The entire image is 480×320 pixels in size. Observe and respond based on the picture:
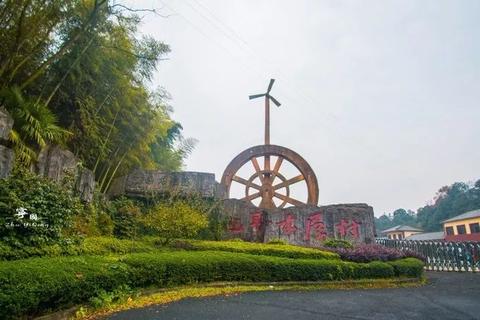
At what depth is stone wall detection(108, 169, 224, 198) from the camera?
11852 mm

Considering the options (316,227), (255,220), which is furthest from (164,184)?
(316,227)

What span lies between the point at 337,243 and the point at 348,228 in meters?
1.08

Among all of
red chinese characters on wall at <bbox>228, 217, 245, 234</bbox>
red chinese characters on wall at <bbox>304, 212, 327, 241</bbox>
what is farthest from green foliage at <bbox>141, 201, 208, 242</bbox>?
red chinese characters on wall at <bbox>304, 212, 327, 241</bbox>

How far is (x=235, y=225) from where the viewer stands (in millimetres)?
12367

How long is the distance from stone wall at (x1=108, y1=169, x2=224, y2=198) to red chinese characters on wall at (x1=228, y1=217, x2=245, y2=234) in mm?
1075

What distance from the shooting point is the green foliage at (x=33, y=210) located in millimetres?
5855

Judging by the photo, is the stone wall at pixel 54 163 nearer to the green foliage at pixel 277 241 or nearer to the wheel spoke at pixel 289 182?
the green foliage at pixel 277 241

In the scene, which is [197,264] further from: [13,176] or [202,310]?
[13,176]

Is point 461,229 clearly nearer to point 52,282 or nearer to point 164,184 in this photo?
point 164,184

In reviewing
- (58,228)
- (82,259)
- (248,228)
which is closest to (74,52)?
(58,228)

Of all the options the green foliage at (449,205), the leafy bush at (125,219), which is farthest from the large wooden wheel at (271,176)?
the green foliage at (449,205)

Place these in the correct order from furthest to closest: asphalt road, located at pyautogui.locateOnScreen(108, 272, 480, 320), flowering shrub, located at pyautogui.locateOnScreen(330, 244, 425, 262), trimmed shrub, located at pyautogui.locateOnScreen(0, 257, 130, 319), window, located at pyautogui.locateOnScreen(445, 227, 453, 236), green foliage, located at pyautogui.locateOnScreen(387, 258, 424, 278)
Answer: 1. window, located at pyautogui.locateOnScreen(445, 227, 453, 236)
2. flowering shrub, located at pyautogui.locateOnScreen(330, 244, 425, 262)
3. green foliage, located at pyautogui.locateOnScreen(387, 258, 424, 278)
4. asphalt road, located at pyautogui.locateOnScreen(108, 272, 480, 320)
5. trimmed shrub, located at pyautogui.locateOnScreen(0, 257, 130, 319)

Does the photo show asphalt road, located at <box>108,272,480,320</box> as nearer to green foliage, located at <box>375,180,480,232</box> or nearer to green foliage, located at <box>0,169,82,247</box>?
green foliage, located at <box>0,169,82,247</box>

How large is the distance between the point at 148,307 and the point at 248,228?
7678 millimetres
